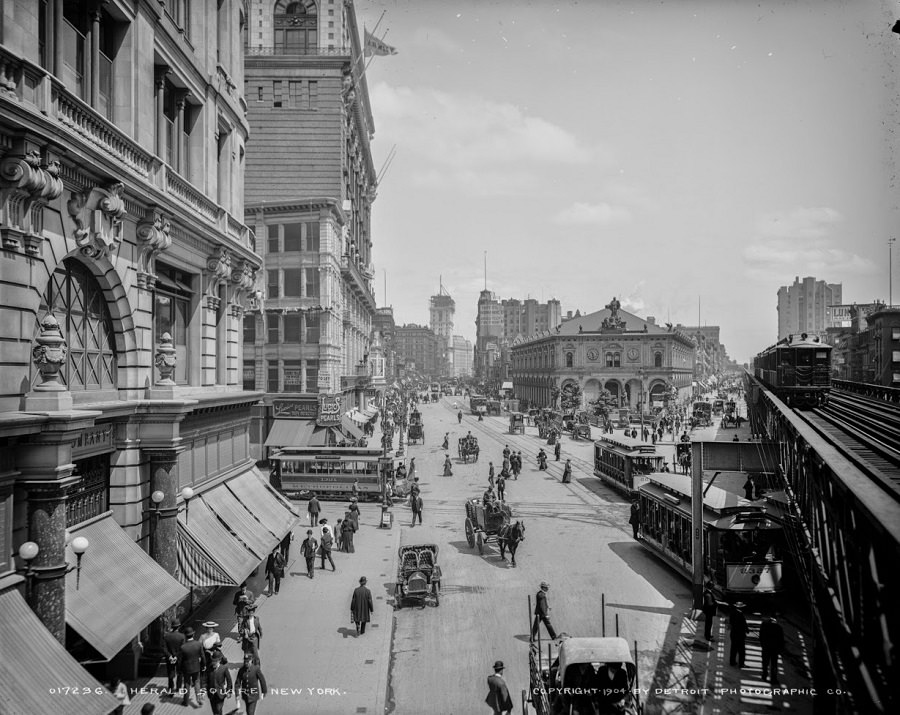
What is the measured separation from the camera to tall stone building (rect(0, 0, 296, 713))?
964 centimetres

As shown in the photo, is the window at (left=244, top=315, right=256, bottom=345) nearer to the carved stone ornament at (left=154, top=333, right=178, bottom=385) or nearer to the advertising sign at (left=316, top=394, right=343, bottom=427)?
the advertising sign at (left=316, top=394, right=343, bottom=427)

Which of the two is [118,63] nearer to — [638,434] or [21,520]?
[21,520]

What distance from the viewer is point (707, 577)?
17.8 meters

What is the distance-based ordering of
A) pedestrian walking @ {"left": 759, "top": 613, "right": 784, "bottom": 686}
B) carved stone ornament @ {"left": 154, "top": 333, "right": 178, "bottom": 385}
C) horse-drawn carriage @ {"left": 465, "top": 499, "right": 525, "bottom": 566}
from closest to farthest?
pedestrian walking @ {"left": 759, "top": 613, "right": 784, "bottom": 686} → carved stone ornament @ {"left": 154, "top": 333, "right": 178, "bottom": 385} → horse-drawn carriage @ {"left": 465, "top": 499, "right": 525, "bottom": 566}

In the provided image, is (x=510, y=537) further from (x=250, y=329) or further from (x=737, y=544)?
(x=250, y=329)

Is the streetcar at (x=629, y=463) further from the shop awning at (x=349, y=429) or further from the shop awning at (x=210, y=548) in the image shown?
the shop awning at (x=210, y=548)

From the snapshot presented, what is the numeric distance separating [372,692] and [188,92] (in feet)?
51.1

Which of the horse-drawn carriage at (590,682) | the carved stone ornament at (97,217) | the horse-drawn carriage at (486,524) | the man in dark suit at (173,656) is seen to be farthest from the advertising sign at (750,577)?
the carved stone ornament at (97,217)

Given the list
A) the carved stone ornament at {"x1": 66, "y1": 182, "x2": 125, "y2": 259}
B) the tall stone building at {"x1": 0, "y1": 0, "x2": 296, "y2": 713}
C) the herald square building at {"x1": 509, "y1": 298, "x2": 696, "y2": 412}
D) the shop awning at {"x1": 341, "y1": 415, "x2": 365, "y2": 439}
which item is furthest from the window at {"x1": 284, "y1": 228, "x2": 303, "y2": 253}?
the herald square building at {"x1": 509, "y1": 298, "x2": 696, "y2": 412}

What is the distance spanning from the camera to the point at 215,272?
18.8 meters

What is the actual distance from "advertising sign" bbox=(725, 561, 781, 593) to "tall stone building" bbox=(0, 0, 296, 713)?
1220cm

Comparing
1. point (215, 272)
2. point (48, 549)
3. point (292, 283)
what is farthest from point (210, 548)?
point (292, 283)

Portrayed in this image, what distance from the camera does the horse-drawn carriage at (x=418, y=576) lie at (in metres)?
17.9

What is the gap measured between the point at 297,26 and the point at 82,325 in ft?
153
